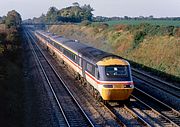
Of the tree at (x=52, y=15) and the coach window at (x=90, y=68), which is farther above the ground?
the coach window at (x=90, y=68)

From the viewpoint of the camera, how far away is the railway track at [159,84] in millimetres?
27109

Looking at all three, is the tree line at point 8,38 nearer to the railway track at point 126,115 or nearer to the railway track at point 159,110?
the railway track at point 159,110

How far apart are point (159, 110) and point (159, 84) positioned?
8974 mm

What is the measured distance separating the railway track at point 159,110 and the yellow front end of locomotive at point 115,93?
1.45 meters

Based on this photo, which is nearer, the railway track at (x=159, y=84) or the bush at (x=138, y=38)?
the railway track at (x=159, y=84)

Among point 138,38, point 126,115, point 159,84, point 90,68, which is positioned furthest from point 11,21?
point 126,115

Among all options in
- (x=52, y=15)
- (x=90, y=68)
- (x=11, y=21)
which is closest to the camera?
(x=90, y=68)

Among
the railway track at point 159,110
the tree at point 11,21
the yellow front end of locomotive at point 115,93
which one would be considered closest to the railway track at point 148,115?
the railway track at point 159,110

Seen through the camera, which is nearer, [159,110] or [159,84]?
[159,110]

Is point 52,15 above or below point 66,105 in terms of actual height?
above

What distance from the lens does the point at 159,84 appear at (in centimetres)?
3028

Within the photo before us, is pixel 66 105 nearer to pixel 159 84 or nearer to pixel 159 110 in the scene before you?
pixel 159 110

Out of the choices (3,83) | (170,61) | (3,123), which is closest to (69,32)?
(170,61)

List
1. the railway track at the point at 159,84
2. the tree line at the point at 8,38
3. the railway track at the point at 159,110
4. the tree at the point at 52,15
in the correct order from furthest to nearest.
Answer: the tree at the point at 52,15 < the tree line at the point at 8,38 < the railway track at the point at 159,84 < the railway track at the point at 159,110
